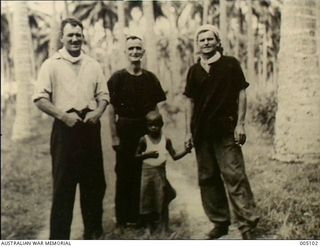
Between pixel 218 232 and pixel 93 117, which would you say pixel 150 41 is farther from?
pixel 218 232

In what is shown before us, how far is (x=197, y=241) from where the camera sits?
5.00 m

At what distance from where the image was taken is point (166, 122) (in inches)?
196

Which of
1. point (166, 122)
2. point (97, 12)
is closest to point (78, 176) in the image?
point (166, 122)

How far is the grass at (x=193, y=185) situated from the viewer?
4906 mm

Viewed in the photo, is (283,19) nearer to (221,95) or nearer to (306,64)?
(306,64)

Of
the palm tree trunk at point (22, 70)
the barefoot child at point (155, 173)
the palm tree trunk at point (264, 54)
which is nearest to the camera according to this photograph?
the palm tree trunk at point (264, 54)

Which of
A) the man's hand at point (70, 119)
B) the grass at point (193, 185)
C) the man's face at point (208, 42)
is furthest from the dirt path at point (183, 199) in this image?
the man's face at point (208, 42)

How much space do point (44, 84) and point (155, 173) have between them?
1.27 m

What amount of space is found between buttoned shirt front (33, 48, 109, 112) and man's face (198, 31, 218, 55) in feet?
3.09

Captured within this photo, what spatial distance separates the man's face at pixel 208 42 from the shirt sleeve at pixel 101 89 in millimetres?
931

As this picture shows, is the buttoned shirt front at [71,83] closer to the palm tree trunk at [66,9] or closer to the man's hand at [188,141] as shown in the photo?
the palm tree trunk at [66,9]

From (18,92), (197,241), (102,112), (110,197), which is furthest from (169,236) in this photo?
(18,92)

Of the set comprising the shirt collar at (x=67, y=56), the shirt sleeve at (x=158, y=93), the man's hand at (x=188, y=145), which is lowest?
the man's hand at (x=188, y=145)

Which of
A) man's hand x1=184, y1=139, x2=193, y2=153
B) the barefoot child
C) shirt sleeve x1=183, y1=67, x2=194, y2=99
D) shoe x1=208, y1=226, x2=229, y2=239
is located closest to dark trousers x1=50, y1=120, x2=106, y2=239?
the barefoot child
